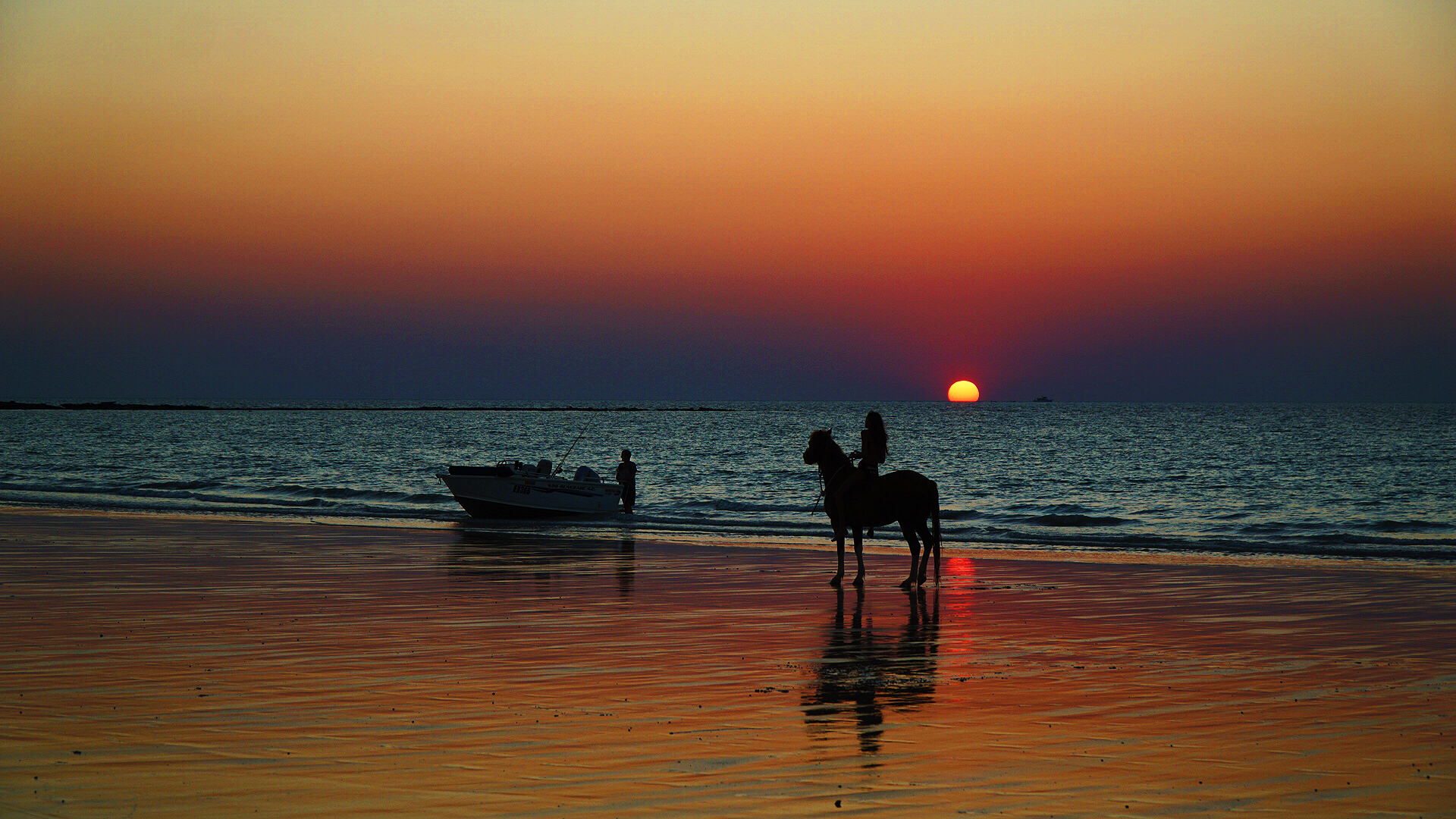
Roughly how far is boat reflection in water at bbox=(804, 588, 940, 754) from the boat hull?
20.1m

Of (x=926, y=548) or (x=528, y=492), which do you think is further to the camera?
(x=528, y=492)

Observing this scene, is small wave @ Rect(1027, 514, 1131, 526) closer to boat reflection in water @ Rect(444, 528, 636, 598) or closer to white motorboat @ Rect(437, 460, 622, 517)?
white motorboat @ Rect(437, 460, 622, 517)

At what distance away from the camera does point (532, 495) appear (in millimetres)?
34344

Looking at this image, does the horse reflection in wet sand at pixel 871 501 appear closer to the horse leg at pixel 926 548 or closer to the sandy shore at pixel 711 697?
the horse leg at pixel 926 548

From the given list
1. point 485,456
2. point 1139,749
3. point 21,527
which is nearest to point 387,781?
point 1139,749

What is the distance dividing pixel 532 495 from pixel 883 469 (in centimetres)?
4626

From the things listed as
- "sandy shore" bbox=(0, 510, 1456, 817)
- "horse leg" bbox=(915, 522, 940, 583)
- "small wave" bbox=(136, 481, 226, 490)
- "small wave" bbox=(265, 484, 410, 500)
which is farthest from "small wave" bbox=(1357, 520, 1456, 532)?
"small wave" bbox=(136, 481, 226, 490)

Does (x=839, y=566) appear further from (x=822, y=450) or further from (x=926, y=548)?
(x=822, y=450)

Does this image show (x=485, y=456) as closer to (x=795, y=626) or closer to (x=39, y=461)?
(x=39, y=461)

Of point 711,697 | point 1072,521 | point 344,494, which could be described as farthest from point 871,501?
point 344,494

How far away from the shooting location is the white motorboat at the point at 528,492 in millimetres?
34281

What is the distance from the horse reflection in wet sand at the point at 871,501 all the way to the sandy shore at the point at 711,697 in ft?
2.77

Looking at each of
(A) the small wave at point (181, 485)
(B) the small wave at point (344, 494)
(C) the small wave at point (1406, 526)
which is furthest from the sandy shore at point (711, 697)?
(A) the small wave at point (181, 485)

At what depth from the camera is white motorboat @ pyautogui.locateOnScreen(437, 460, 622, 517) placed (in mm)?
34281
